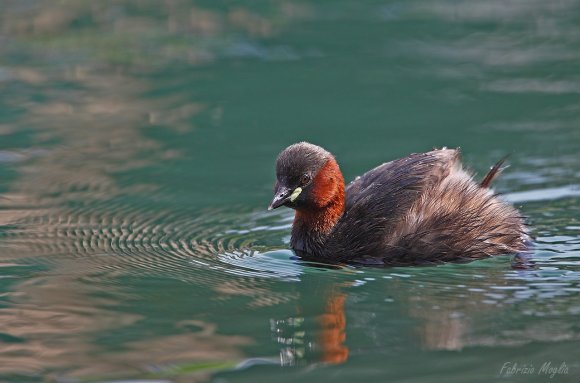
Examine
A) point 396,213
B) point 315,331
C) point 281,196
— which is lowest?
point 315,331

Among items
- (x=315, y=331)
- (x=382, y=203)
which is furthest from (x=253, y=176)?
(x=315, y=331)

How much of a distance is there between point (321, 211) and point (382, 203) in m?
0.47

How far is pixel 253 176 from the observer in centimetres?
974

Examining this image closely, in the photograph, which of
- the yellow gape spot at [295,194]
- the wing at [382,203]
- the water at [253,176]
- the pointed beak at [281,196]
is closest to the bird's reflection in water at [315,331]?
the water at [253,176]

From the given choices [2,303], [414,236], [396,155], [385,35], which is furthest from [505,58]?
[2,303]

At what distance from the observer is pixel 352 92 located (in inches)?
487

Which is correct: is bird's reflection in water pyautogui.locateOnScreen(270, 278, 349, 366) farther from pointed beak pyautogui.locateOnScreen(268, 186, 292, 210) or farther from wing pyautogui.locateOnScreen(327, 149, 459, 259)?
pointed beak pyautogui.locateOnScreen(268, 186, 292, 210)

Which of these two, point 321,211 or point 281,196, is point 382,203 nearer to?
point 321,211

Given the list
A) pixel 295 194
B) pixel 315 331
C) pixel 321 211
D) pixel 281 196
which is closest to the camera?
pixel 315 331

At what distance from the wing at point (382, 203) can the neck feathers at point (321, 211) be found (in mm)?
71

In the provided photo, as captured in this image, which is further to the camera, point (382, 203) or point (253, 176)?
point (253, 176)

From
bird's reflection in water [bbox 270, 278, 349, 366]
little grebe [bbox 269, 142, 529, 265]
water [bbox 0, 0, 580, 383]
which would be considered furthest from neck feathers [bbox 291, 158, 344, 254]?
bird's reflection in water [bbox 270, 278, 349, 366]

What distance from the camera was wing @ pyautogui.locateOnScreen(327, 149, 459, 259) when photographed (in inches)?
306

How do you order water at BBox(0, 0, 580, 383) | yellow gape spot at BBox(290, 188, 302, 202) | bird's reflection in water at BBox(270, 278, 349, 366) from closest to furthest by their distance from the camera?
bird's reflection in water at BBox(270, 278, 349, 366) → water at BBox(0, 0, 580, 383) → yellow gape spot at BBox(290, 188, 302, 202)
